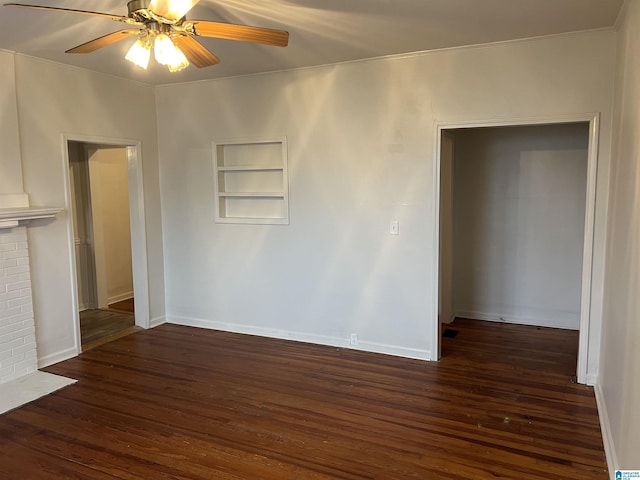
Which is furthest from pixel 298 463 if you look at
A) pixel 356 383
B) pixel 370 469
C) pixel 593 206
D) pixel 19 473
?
pixel 593 206

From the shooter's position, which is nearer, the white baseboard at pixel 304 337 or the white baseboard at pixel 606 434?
the white baseboard at pixel 606 434

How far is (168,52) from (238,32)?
355 mm

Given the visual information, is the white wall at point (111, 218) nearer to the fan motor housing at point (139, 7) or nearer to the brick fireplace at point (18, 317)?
the brick fireplace at point (18, 317)

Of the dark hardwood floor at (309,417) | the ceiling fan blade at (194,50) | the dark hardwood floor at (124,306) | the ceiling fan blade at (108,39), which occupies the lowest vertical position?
the dark hardwood floor at (309,417)

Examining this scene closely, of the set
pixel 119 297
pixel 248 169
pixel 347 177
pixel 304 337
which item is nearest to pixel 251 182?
pixel 248 169

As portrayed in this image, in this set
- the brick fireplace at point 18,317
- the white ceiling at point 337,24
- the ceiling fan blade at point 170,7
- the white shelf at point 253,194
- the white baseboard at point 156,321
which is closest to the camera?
the ceiling fan blade at point 170,7

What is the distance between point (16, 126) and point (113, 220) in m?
2.60

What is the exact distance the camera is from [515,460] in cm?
255

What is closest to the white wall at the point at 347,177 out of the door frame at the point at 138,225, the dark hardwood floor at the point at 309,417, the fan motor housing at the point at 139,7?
the door frame at the point at 138,225

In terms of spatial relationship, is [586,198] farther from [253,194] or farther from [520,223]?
[253,194]

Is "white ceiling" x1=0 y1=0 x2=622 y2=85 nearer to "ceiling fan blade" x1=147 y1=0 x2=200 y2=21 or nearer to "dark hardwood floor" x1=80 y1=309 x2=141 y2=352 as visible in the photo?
"ceiling fan blade" x1=147 y1=0 x2=200 y2=21

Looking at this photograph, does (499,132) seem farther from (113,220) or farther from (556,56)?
(113,220)

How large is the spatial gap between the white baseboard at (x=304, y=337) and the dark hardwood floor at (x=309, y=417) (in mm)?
86

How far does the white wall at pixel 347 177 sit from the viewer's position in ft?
11.3
